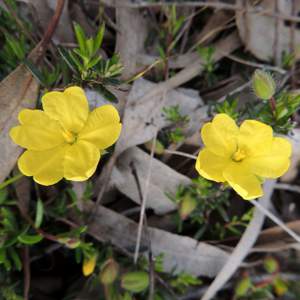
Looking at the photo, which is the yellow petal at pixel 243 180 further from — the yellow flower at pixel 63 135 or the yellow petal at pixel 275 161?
the yellow flower at pixel 63 135

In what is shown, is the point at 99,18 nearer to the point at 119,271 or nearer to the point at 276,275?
the point at 119,271

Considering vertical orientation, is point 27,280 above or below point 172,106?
below

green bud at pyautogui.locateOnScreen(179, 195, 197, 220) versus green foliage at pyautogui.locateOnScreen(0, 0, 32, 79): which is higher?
green foliage at pyautogui.locateOnScreen(0, 0, 32, 79)

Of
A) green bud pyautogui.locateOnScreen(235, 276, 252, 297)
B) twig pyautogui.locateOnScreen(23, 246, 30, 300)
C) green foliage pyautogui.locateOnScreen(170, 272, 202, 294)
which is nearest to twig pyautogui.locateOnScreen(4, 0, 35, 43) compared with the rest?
twig pyautogui.locateOnScreen(23, 246, 30, 300)

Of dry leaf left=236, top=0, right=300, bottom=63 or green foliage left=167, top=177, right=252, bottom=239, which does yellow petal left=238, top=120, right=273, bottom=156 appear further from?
dry leaf left=236, top=0, right=300, bottom=63

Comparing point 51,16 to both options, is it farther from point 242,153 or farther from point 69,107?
point 242,153

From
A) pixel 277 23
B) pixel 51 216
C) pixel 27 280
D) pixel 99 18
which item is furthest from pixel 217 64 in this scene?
pixel 27 280

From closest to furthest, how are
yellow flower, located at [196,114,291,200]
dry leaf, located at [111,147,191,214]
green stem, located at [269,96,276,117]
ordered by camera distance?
yellow flower, located at [196,114,291,200], green stem, located at [269,96,276,117], dry leaf, located at [111,147,191,214]

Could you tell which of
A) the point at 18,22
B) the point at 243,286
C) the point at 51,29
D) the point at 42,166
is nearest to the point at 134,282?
the point at 243,286
